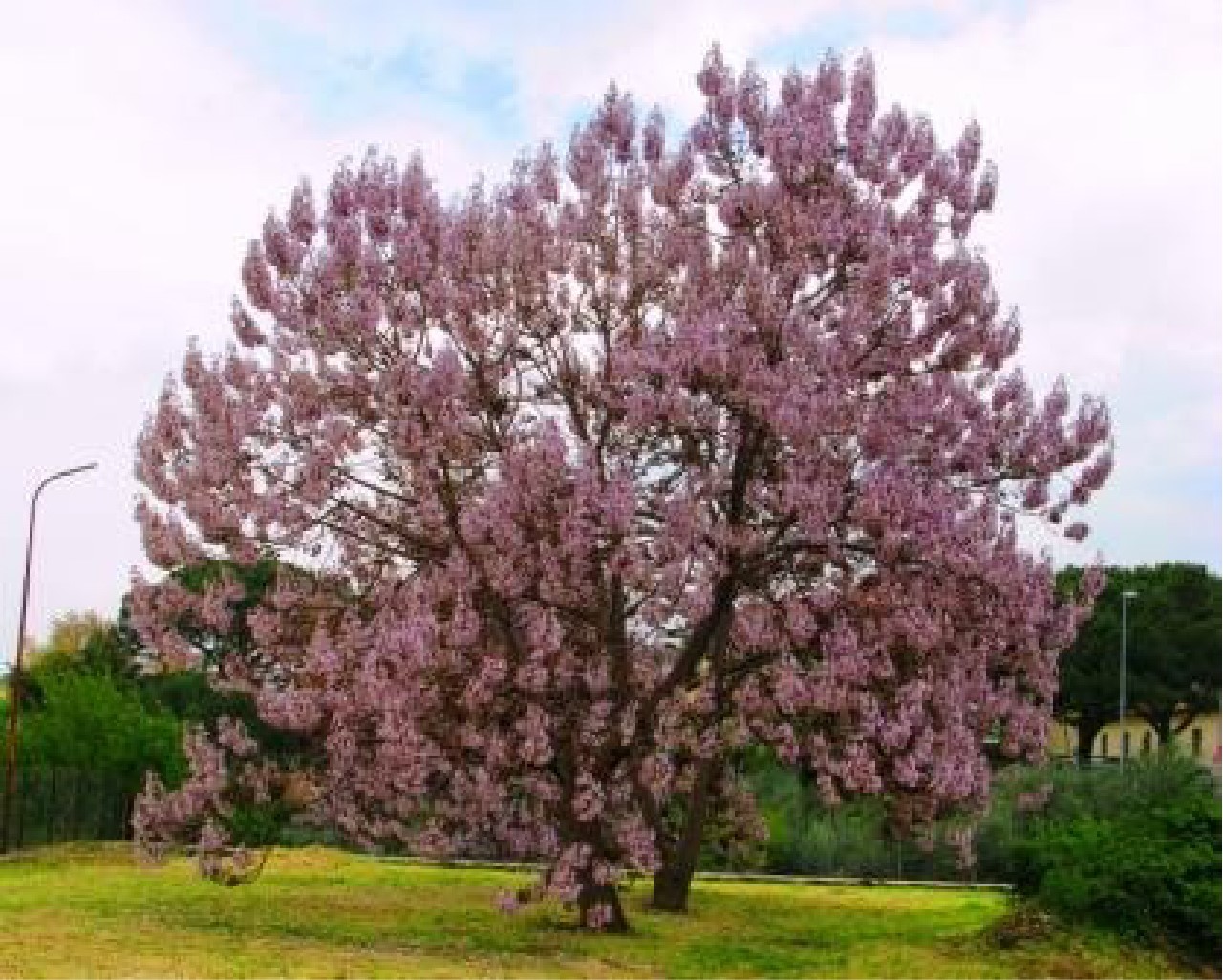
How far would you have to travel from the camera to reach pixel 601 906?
21391 millimetres

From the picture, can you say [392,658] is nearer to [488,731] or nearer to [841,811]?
[488,731]

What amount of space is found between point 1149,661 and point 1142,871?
58.4m

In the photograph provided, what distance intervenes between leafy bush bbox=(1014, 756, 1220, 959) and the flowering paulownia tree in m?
1.31

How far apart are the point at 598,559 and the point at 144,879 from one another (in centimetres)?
1288

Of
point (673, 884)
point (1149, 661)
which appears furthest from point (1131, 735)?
point (673, 884)

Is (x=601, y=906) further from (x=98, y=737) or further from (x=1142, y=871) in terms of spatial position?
(x=98, y=737)

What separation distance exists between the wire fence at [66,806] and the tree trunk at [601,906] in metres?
20.6

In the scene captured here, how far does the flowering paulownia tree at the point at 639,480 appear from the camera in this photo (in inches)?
779

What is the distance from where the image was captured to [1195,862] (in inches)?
765

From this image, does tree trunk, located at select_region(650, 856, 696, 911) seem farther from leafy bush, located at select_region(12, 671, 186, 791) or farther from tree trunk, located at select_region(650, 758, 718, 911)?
leafy bush, located at select_region(12, 671, 186, 791)

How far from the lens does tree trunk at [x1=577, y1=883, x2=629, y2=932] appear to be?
21.3m

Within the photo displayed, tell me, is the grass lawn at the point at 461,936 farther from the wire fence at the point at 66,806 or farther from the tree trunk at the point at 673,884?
the wire fence at the point at 66,806

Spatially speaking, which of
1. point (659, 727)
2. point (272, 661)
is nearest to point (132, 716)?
point (272, 661)

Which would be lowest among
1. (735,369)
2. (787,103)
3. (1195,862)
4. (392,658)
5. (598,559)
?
(1195,862)
